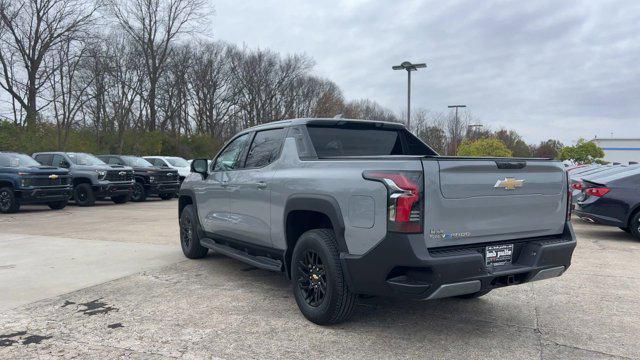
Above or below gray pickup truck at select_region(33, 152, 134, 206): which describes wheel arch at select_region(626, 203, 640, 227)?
below

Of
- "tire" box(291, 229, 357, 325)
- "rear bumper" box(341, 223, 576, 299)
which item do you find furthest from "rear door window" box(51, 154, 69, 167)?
"rear bumper" box(341, 223, 576, 299)

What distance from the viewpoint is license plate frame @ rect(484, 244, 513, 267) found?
13.1ft

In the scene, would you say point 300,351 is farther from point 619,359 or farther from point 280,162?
point 619,359

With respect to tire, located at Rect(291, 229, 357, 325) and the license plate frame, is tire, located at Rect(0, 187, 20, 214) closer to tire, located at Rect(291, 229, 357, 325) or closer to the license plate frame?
tire, located at Rect(291, 229, 357, 325)

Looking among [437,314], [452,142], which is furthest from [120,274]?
[452,142]

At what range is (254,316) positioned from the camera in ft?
15.7

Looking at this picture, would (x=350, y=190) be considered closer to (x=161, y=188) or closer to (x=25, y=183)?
(x=25, y=183)

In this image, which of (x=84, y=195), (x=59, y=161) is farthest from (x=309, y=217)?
(x=59, y=161)

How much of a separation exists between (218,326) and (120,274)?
8.54 ft

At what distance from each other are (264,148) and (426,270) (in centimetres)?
263

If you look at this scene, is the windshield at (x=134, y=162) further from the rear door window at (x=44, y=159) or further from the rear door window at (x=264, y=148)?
the rear door window at (x=264, y=148)

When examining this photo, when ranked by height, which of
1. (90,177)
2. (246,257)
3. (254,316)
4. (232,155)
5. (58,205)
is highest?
(232,155)

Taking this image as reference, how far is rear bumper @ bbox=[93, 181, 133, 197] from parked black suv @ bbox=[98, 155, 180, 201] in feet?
4.11

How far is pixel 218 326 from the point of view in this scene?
14.8 feet
